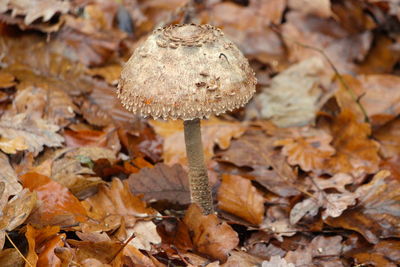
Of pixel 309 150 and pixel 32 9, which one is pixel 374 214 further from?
pixel 32 9

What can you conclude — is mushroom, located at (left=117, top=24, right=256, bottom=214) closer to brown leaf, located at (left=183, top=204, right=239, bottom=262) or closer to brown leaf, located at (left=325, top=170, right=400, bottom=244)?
brown leaf, located at (left=183, top=204, right=239, bottom=262)

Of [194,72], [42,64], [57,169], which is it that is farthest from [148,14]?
[194,72]

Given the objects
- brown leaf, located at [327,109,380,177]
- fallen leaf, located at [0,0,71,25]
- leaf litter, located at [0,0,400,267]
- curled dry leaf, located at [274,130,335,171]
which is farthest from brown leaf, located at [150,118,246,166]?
fallen leaf, located at [0,0,71,25]

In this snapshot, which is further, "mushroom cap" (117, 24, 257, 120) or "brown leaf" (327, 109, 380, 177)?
"brown leaf" (327, 109, 380, 177)

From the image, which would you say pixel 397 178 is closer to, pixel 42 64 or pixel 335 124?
pixel 335 124

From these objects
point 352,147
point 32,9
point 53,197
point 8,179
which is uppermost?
point 32,9

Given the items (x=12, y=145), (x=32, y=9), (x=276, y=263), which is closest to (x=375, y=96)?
(x=276, y=263)

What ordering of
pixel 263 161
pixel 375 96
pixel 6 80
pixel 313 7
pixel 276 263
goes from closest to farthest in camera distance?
pixel 276 263 → pixel 263 161 → pixel 6 80 → pixel 375 96 → pixel 313 7
